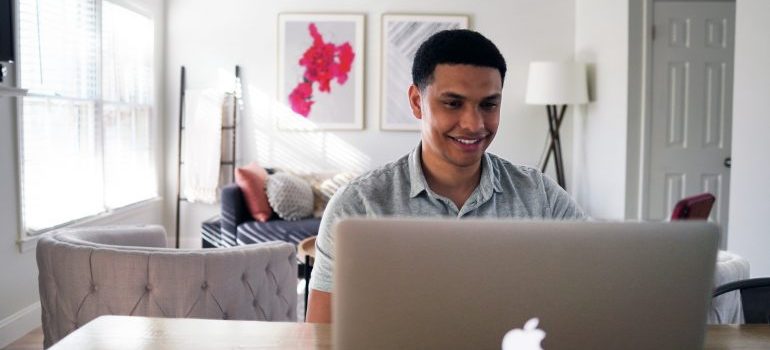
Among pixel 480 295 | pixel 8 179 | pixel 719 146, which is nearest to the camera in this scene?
pixel 480 295

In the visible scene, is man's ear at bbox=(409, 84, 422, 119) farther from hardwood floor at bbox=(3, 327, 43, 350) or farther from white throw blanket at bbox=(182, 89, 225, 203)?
white throw blanket at bbox=(182, 89, 225, 203)

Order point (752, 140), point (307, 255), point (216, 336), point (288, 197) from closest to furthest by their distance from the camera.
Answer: point (216, 336), point (307, 255), point (752, 140), point (288, 197)

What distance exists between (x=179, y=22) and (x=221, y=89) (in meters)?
0.68

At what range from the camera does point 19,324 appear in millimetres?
3498

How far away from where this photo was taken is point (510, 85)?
586cm

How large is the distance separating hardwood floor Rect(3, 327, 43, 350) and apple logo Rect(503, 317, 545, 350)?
125 inches

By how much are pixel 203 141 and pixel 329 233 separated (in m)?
4.46

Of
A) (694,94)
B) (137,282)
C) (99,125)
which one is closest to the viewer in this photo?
(137,282)

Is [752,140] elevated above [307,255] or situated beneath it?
elevated above

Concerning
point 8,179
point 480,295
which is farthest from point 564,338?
point 8,179

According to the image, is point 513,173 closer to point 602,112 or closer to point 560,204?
point 560,204

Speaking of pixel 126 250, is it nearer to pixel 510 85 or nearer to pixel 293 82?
pixel 293 82

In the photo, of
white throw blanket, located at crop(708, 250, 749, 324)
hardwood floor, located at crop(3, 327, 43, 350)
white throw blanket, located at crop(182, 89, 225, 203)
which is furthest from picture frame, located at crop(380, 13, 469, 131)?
white throw blanket, located at crop(708, 250, 749, 324)

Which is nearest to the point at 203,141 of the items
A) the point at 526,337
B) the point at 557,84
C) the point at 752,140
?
the point at 557,84
